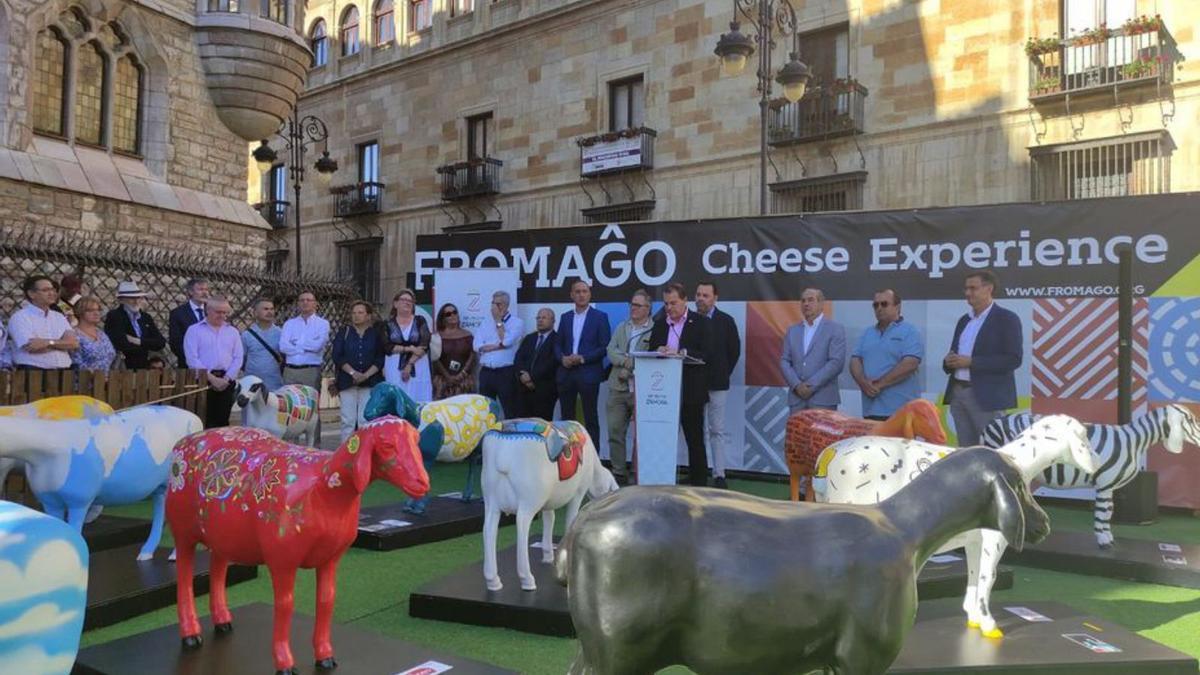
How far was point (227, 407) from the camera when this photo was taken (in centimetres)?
858

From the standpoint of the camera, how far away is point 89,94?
15031 millimetres

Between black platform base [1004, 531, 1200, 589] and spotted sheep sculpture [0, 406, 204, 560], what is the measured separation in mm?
5574

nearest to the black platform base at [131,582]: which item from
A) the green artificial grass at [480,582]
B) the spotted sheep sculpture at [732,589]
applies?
the green artificial grass at [480,582]

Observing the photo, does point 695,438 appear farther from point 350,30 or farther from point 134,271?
point 350,30

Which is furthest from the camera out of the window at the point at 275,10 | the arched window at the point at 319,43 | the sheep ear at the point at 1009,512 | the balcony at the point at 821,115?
the arched window at the point at 319,43

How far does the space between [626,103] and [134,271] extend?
13640 mm

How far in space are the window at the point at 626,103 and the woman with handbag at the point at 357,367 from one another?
14877mm

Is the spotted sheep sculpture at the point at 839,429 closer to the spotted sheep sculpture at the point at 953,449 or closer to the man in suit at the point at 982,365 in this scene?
the spotted sheep sculpture at the point at 953,449

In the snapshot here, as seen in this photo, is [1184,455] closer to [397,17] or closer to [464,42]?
[464,42]

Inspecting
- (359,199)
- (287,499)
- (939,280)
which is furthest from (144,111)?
(287,499)

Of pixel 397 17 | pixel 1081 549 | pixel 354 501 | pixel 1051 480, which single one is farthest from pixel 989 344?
pixel 397 17

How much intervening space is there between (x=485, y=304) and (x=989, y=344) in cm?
562

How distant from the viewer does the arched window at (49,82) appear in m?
14.1

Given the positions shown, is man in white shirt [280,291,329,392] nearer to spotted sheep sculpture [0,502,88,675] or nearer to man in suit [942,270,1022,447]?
man in suit [942,270,1022,447]
